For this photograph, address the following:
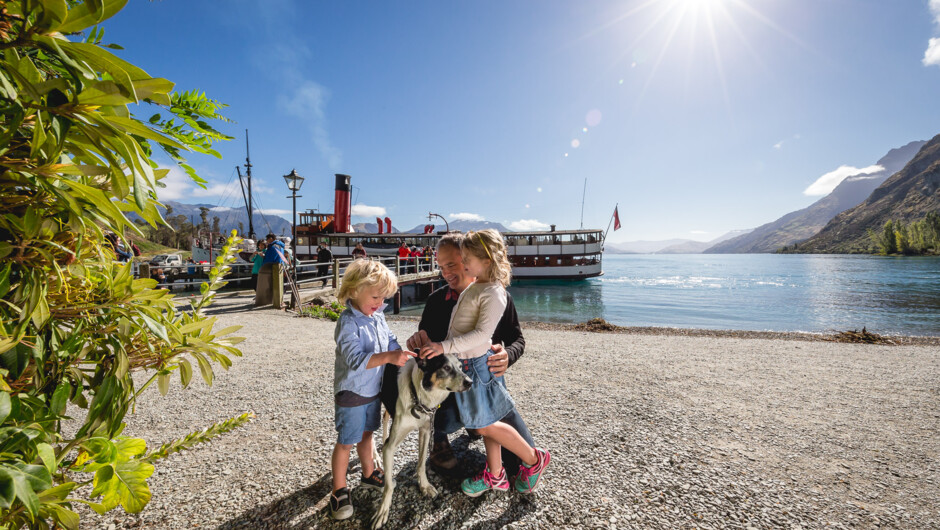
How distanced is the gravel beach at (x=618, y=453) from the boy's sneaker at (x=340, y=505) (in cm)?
7

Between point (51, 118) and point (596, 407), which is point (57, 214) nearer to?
point (51, 118)

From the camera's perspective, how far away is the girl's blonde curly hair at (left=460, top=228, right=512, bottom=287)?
256 centimetres

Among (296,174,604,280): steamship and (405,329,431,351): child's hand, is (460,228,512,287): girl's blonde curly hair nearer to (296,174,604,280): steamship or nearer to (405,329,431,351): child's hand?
(405,329,431,351): child's hand

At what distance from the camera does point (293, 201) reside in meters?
13.7

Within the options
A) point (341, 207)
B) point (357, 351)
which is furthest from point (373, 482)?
point (341, 207)

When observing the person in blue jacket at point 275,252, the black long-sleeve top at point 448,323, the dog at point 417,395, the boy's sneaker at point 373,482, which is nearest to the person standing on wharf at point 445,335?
the black long-sleeve top at point 448,323

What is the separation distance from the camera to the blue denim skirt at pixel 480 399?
2.55 meters

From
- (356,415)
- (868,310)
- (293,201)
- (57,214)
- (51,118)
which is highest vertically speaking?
(293,201)

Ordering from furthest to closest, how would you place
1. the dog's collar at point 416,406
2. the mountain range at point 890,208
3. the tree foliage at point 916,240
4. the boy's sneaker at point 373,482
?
the mountain range at point 890,208 < the tree foliage at point 916,240 < the boy's sneaker at point 373,482 < the dog's collar at point 416,406

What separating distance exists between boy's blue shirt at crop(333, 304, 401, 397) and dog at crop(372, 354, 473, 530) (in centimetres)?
24

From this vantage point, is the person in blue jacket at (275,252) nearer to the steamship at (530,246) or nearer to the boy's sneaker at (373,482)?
the boy's sneaker at (373,482)

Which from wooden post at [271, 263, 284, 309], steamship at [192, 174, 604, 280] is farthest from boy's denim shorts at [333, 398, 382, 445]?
steamship at [192, 174, 604, 280]

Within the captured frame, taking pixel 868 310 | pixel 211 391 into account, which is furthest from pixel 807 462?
pixel 868 310

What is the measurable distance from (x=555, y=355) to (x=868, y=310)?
76.6ft
